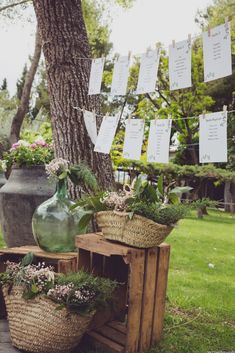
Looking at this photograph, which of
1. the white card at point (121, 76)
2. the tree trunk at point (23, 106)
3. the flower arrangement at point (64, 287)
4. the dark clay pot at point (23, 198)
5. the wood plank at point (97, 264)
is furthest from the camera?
the tree trunk at point (23, 106)

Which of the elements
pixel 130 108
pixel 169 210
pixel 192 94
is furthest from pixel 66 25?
pixel 130 108

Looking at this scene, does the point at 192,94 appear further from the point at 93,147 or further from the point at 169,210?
the point at 169,210

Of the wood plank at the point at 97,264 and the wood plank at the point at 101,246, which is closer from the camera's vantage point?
the wood plank at the point at 101,246

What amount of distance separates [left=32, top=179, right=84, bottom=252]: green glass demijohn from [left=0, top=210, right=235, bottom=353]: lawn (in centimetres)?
75

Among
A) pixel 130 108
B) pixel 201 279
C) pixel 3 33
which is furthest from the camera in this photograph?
pixel 130 108

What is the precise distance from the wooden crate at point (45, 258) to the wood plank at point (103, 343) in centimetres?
36

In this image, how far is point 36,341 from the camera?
200 centimetres

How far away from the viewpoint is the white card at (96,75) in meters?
2.70

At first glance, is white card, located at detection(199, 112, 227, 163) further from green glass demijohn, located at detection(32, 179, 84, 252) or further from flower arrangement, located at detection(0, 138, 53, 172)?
flower arrangement, located at detection(0, 138, 53, 172)

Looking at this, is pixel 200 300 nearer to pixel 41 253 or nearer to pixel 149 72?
pixel 41 253

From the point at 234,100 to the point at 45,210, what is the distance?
41.5ft

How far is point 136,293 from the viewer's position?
2.00 m

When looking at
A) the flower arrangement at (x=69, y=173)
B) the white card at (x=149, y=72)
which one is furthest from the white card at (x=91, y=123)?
the white card at (x=149, y=72)

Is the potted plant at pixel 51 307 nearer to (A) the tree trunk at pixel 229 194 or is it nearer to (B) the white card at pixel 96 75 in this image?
(B) the white card at pixel 96 75
